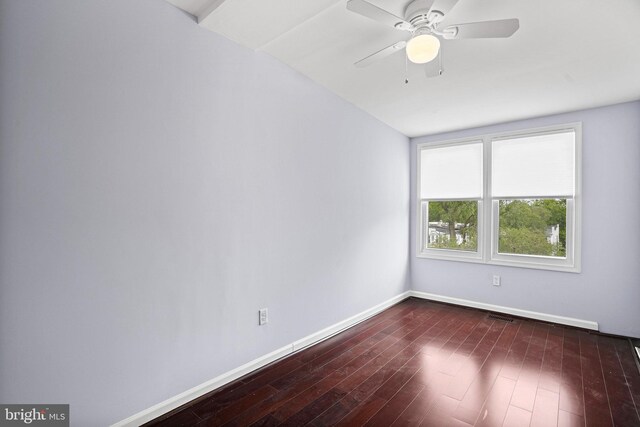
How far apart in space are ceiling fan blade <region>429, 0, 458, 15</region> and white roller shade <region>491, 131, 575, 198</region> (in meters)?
2.93

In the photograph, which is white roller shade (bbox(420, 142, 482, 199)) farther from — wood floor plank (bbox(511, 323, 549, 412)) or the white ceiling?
wood floor plank (bbox(511, 323, 549, 412))

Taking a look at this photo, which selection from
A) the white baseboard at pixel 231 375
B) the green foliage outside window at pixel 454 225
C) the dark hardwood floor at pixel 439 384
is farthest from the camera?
the green foliage outside window at pixel 454 225

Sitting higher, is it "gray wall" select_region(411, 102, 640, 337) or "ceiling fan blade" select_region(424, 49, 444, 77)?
"ceiling fan blade" select_region(424, 49, 444, 77)

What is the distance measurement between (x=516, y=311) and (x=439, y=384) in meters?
2.25

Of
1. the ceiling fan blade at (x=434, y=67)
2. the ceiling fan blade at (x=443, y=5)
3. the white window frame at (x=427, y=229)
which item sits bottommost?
the white window frame at (x=427, y=229)

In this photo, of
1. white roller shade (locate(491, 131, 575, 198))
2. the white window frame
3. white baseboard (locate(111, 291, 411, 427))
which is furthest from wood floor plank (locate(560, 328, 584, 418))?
white baseboard (locate(111, 291, 411, 427))

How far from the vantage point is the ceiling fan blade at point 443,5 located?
1.56 metres

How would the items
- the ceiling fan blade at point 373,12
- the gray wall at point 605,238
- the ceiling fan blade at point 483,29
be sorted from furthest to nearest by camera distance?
the gray wall at point 605,238, the ceiling fan blade at point 483,29, the ceiling fan blade at point 373,12

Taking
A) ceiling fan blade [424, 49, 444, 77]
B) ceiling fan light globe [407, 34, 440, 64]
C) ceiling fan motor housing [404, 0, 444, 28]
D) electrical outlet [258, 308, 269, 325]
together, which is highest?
ceiling fan motor housing [404, 0, 444, 28]

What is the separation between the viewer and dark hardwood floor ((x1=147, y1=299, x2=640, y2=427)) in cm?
188

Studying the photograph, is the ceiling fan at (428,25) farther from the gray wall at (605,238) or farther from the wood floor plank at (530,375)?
the gray wall at (605,238)

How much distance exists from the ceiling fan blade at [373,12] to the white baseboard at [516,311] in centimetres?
371

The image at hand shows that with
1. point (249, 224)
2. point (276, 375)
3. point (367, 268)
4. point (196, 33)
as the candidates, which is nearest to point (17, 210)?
point (249, 224)

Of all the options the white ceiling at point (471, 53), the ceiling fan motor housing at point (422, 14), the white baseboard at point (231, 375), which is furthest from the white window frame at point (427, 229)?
the ceiling fan motor housing at point (422, 14)
